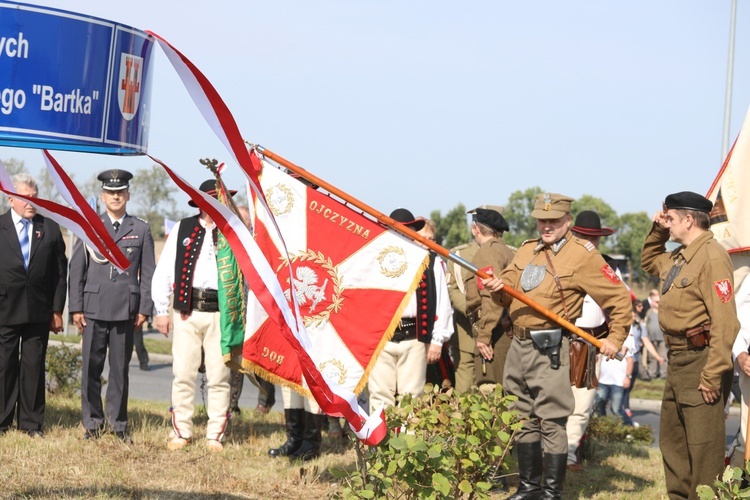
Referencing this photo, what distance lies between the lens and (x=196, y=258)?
8586mm

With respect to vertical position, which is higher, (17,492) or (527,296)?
(527,296)

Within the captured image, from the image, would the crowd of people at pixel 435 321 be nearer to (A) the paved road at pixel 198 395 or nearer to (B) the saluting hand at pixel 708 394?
(B) the saluting hand at pixel 708 394

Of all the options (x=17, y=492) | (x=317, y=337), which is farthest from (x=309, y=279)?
(x=17, y=492)

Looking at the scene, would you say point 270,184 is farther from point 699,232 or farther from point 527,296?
point 699,232

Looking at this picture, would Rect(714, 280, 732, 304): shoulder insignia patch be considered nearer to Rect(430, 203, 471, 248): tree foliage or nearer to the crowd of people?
the crowd of people

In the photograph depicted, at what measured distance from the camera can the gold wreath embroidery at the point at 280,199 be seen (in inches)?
275

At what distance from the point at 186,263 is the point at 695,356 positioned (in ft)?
14.2

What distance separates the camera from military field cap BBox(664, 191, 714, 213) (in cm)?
634

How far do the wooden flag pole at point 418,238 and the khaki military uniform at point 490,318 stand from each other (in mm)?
1059

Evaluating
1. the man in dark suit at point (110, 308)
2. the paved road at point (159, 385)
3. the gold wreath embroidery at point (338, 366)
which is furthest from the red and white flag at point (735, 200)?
the paved road at point (159, 385)

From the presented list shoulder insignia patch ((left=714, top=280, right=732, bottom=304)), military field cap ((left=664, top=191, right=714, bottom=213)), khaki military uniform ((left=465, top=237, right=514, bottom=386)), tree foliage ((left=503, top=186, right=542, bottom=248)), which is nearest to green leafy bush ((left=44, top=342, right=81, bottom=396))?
khaki military uniform ((left=465, top=237, right=514, bottom=386))

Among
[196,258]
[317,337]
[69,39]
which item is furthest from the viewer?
[196,258]

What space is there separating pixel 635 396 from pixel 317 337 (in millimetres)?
11468

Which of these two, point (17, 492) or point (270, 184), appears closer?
point (17, 492)
